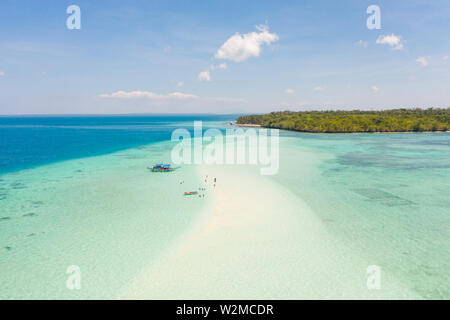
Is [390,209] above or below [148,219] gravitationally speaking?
above

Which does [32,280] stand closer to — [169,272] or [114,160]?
[169,272]

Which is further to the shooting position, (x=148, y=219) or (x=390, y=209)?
(x=390, y=209)

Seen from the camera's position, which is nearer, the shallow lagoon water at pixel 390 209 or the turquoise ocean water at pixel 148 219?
the turquoise ocean water at pixel 148 219

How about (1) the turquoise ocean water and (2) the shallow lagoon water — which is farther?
(2) the shallow lagoon water

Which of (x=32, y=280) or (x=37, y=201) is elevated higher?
(x=37, y=201)

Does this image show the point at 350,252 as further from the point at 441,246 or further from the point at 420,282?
the point at 441,246

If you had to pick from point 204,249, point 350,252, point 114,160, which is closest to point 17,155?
point 114,160
